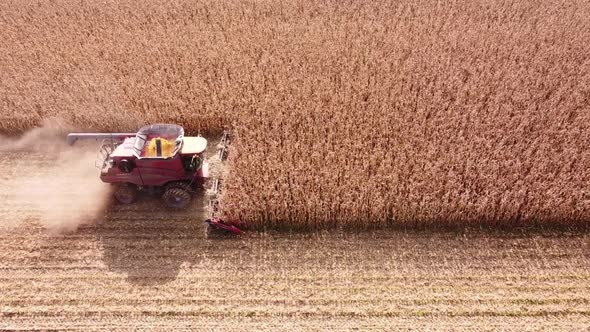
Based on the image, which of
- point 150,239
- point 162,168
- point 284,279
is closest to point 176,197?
point 162,168

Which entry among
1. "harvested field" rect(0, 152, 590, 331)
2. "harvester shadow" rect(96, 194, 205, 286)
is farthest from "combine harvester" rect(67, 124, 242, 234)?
"harvested field" rect(0, 152, 590, 331)

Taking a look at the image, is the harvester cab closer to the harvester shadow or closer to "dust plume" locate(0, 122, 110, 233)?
the harvester shadow

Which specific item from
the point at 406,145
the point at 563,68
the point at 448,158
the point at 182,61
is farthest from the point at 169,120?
the point at 563,68

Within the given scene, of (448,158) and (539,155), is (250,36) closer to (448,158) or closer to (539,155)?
(448,158)

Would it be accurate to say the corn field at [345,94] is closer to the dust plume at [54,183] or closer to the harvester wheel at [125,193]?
the dust plume at [54,183]

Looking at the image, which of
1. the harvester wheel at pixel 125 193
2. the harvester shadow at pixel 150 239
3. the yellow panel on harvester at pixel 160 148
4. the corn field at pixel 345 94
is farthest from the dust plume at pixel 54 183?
the yellow panel on harvester at pixel 160 148
